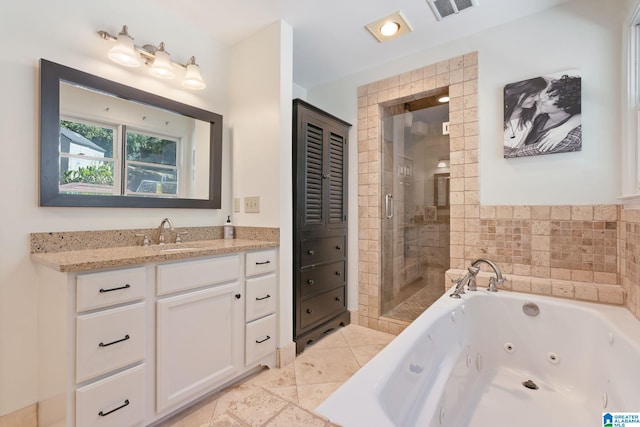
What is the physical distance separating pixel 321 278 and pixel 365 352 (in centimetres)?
67

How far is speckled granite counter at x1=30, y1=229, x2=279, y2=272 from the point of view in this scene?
1.18 metres

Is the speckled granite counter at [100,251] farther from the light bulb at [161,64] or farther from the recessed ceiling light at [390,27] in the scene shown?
the recessed ceiling light at [390,27]

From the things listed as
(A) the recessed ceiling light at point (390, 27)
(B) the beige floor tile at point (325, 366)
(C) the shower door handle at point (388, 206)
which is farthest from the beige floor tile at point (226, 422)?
(A) the recessed ceiling light at point (390, 27)

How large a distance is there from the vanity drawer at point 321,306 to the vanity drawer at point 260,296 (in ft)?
1.10

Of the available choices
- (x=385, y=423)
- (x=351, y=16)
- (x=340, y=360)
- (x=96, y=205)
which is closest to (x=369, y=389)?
(x=385, y=423)

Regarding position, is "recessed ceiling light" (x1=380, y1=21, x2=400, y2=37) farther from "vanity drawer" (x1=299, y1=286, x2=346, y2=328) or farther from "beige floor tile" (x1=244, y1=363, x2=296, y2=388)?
"beige floor tile" (x1=244, y1=363, x2=296, y2=388)

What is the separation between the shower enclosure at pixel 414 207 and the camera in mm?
2412

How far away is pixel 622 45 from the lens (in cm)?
164

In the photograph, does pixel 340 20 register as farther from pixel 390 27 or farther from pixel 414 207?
pixel 414 207

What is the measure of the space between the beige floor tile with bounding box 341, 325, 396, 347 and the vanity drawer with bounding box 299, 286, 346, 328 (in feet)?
0.66

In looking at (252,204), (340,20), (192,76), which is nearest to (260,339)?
(252,204)

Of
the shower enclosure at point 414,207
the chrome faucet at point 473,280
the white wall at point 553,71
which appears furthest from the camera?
the shower enclosure at point 414,207

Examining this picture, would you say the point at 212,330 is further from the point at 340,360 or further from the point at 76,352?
the point at 340,360

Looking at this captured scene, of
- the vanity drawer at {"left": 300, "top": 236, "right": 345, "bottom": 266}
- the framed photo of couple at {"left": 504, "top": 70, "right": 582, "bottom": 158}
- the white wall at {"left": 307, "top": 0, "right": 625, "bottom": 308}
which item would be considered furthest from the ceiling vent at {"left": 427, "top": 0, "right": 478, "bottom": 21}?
the vanity drawer at {"left": 300, "top": 236, "right": 345, "bottom": 266}
